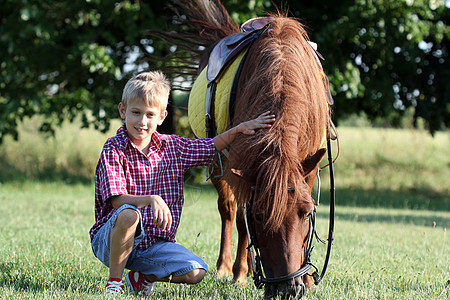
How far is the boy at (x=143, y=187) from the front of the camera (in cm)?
269

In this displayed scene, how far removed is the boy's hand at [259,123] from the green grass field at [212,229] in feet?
3.05

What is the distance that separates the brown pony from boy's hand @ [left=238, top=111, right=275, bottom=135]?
0.03 meters

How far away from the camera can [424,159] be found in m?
15.1

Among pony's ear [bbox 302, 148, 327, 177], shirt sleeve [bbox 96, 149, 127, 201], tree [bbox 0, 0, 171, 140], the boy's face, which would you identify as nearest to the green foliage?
tree [bbox 0, 0, 171, 140]

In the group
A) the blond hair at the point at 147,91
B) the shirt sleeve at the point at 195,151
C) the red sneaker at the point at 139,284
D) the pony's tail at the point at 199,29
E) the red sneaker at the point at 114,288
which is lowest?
the red sneaker at the point at 139,284

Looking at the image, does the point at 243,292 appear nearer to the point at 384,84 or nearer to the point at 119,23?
the point at 119,23

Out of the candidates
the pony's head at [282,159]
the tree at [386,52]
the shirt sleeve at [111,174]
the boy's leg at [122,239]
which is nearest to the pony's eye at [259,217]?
the pony's head at [282,159]

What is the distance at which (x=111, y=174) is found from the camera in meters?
2.72

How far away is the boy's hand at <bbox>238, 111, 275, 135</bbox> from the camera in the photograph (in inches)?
102

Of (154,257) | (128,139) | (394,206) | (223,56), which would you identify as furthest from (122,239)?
(394,206)

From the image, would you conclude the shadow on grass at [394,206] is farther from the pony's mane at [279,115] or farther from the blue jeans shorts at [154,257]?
the blue jeans shorts at [154,257]

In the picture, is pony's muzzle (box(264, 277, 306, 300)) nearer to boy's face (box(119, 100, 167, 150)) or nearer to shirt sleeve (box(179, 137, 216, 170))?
shirt sleeve (box(179, 137, 216, 170))

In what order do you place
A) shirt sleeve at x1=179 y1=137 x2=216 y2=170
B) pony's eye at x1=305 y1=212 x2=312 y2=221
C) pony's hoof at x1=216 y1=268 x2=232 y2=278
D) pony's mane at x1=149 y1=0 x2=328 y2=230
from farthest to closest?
pony's hoof at x1=216 y1=268 x2=232 y2=278 < shirt sleeve at x1=179 y1=137 x2=216 y2=170 < pony's eye at x1=305 y1=212 x2=312 y2=221 < pony's mane at x1=149 y1=0 x2=328 y2=230

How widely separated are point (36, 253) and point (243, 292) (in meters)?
1.89
